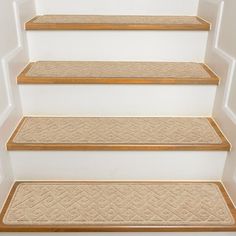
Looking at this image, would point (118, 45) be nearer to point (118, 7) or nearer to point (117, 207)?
point (118, 7)

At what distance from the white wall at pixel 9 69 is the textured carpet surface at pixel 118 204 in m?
0.12

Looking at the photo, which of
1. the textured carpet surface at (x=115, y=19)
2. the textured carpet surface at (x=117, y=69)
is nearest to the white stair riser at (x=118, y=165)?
the textured carpet surface at (x=117, y=69)

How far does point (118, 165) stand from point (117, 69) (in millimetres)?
508

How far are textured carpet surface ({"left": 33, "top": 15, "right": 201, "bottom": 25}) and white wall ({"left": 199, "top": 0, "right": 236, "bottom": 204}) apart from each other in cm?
20

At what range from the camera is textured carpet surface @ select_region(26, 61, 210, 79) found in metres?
1.44

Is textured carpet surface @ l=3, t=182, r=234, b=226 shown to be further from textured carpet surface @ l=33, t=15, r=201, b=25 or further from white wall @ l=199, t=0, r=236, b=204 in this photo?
textured carpet surface @ l=33, t=15, r=201, b=25

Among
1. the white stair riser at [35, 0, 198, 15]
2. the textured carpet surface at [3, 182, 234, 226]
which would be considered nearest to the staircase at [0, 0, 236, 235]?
the textured carpet surface at [3, 182, 234, 226]

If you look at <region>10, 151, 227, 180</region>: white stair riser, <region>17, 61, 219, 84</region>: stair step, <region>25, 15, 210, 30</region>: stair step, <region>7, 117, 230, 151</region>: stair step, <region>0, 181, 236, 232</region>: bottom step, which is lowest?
<region>0, 181, 236, 232</region>: bottom step

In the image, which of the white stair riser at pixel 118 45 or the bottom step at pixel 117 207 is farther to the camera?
the white stair riser at pixel 118 45

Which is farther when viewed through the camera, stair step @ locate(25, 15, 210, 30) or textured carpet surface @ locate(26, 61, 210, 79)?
stair step @ locate(25, 15, 210, 30)

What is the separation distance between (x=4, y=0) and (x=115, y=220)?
101 cm

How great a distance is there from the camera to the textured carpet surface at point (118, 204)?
112 centimetres

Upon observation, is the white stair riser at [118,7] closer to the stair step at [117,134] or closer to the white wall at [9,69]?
the white wall at [9,69]

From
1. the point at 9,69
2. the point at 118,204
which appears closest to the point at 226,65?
the point at 118,204
